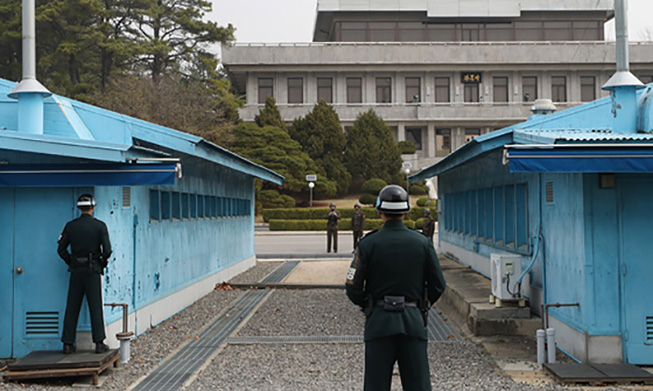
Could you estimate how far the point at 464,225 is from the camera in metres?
17.4

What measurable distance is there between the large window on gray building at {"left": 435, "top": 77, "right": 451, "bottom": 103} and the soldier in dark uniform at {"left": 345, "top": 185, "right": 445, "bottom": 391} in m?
61.1

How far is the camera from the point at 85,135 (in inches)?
375

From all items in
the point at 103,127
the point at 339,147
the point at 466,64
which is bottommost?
the point at 103,127

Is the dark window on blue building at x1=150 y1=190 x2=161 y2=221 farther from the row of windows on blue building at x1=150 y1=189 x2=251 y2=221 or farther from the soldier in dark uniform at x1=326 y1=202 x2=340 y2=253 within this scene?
the soldier in dark uniform at x1=326 y1=202 x2=340 y2=253

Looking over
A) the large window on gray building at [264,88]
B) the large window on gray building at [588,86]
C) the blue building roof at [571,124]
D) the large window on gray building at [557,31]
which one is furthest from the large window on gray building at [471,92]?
the blue building roof at [571,124]

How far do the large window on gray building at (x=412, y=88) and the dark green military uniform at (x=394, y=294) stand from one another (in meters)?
60.4

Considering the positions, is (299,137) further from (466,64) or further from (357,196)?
(466,64)

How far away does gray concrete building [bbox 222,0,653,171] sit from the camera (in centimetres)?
6231

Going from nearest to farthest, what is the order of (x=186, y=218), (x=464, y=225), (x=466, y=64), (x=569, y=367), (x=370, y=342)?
(x=370, y=342)
(x=569, y=367)
(x=186, y=218)
(x=464, y=225)
(x=466, y=64)

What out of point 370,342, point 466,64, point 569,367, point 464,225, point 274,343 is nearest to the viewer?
point 370,342

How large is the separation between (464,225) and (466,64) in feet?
159

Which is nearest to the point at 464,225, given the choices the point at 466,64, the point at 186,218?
the point at 186,218

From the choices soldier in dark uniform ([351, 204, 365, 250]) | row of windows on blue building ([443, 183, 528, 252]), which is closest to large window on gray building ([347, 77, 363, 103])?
soldier in dark uniform ([351, 204, 365, 250])

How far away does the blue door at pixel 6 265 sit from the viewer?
838 cm
